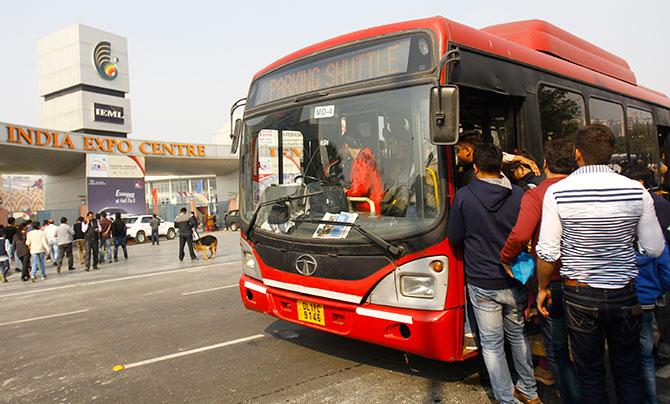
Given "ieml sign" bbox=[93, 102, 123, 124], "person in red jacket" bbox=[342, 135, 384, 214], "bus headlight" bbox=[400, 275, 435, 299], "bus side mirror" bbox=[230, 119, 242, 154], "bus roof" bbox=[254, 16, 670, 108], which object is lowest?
"bus headlight" bbox=[400, 275, 435, 299]

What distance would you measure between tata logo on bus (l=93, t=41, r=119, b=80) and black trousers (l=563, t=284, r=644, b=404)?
41.1m

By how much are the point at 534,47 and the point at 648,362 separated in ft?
12.8

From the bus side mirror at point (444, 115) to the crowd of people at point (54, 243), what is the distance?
13.8 metres

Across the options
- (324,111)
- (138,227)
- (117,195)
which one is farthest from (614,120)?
(117,195)

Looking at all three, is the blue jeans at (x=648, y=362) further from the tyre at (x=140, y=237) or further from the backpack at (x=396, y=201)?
the tyre at (x=140, y=237)

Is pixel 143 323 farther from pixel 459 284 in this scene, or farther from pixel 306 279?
pixel 459 284

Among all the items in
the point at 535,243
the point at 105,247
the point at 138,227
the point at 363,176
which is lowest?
the point at 105,247

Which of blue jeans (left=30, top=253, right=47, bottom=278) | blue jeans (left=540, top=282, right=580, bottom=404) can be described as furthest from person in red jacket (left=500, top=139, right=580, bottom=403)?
blue jeans (left=30, top=253, right=47, bottom=278)

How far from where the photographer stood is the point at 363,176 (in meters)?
Answer: 4.25

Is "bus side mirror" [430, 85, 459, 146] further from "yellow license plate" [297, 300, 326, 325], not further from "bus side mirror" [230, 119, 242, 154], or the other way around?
"bus side mirror" [230, 119, 242, 154]

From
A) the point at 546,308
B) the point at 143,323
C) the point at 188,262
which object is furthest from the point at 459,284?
the point at 188,262

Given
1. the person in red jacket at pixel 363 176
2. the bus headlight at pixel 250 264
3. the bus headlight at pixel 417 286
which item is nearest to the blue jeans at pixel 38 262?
the bus headlight at pixel 250 264

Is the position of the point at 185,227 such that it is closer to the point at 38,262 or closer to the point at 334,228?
the point at 38,262

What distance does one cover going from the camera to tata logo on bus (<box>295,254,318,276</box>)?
4.23 m
